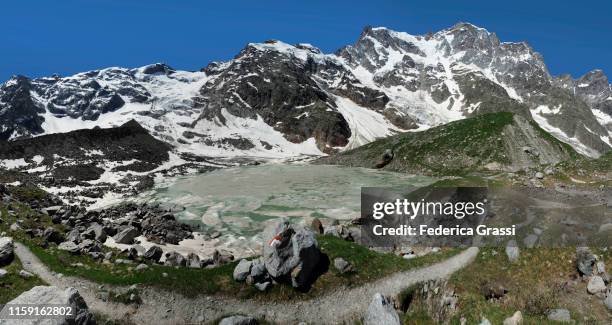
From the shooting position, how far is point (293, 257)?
28.3 metres

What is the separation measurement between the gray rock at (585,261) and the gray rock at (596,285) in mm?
839

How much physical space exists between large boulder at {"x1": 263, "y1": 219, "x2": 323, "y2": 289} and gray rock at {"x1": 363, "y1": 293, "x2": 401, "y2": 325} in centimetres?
503

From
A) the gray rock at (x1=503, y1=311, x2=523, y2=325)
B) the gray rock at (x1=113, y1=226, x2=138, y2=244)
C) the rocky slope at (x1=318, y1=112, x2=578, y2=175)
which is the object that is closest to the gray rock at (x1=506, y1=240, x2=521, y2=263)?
the gray rock at (x1=503, y1=311, x2=523, y2=325)

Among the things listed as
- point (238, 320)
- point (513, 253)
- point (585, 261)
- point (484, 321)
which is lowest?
point (238, 320)

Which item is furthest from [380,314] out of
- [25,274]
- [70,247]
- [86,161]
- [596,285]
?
[86,161]

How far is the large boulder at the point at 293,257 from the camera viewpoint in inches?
1086

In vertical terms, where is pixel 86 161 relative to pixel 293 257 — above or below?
above

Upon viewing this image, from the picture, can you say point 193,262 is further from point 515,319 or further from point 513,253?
point 515,319

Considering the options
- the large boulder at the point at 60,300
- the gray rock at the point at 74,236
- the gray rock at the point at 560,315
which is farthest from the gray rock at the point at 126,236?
the gray rock at the point at 560,315

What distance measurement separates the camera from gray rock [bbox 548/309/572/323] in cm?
2154

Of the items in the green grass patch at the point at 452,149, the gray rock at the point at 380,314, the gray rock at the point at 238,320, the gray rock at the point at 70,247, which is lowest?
the gray rock at the point at 238,320

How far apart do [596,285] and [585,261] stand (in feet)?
6.33

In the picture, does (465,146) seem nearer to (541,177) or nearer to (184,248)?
(541,177)

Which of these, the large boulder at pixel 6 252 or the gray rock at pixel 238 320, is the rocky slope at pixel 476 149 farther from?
the large boulder at pixel 6 252
